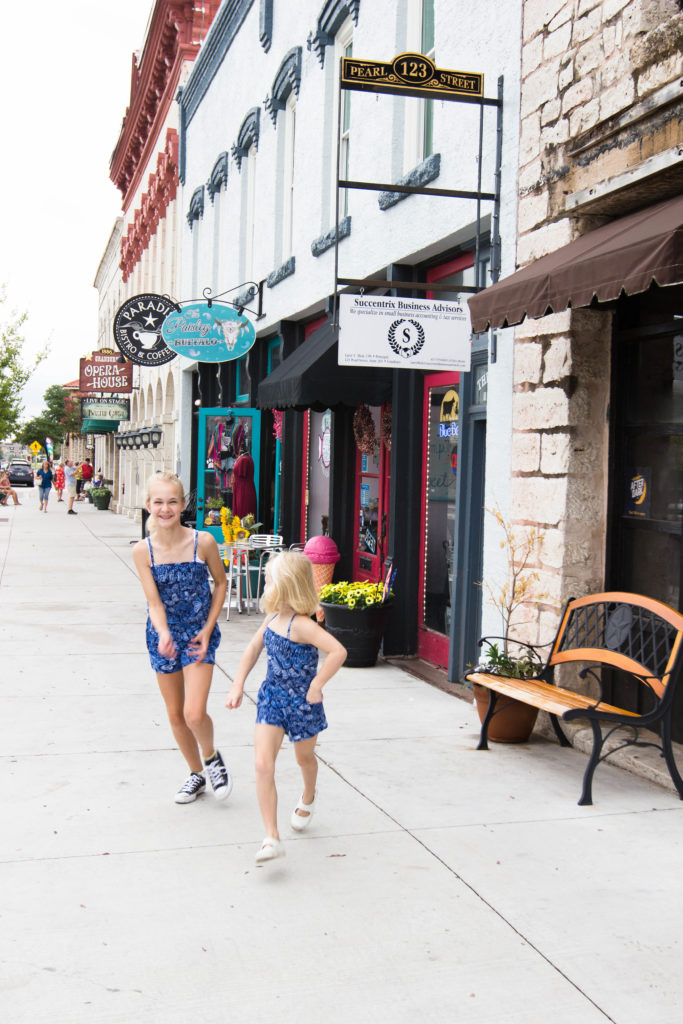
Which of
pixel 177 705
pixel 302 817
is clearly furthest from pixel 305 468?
pixel 302 817

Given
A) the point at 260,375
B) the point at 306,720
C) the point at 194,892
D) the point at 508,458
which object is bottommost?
the point at 194,892

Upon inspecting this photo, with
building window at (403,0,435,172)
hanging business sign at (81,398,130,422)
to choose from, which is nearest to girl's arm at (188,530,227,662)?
building window at (403,0,435,172)

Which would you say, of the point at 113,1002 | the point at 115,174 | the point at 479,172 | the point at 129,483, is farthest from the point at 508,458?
the point at 115,174

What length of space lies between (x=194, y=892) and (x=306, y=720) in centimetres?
88

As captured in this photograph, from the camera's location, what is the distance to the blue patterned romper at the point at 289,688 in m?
4.68

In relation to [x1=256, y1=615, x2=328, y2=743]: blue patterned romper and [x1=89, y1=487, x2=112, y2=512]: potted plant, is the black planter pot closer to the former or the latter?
[x1=256, y1=615, x2=328, y2=743]: blue patterned romper

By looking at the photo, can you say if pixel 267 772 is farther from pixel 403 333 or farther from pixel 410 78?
pixel 410 78

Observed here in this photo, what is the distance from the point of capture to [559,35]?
681 cm

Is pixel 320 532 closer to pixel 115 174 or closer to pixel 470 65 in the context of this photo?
pixel 470 65

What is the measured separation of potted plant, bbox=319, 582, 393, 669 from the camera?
8.95m

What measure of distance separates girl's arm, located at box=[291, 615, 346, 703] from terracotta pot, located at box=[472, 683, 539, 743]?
84.6 inches

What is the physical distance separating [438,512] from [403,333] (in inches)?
84.3

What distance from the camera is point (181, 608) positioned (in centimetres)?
523

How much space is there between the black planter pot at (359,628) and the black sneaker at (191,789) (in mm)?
3607
